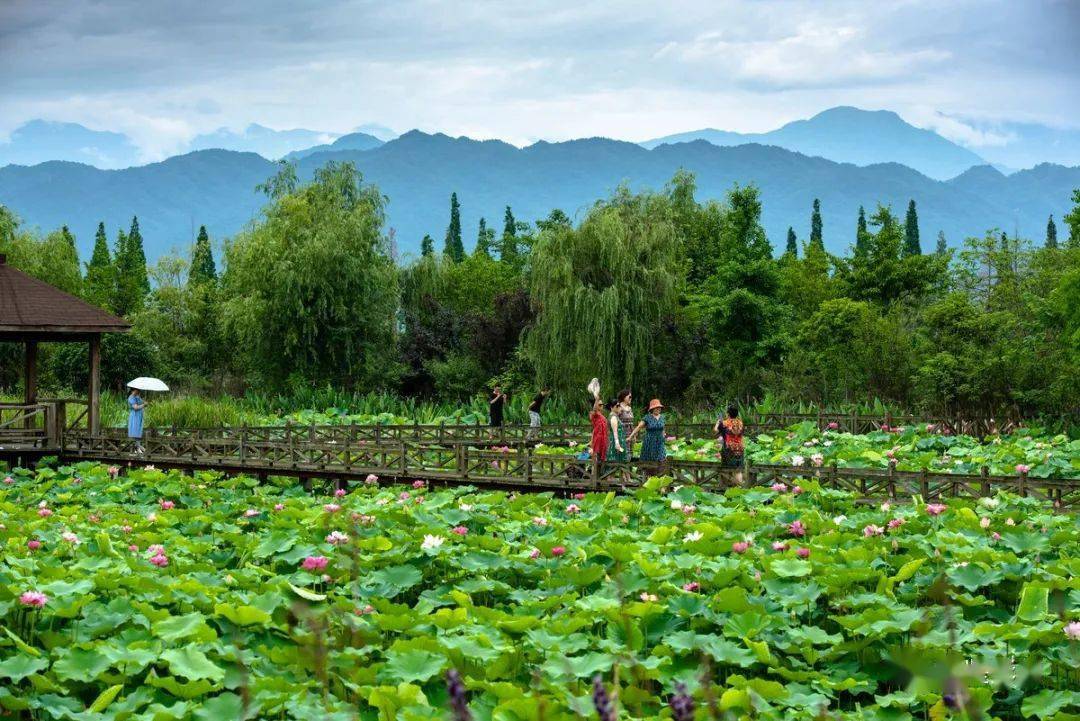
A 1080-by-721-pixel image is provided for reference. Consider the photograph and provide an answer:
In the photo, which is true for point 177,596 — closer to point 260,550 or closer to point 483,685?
point 260,550

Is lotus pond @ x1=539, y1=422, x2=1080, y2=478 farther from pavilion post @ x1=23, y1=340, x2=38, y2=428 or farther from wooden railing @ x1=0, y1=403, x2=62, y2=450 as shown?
pavilion post @ x1=23, y1=340, x2=38, y2=428

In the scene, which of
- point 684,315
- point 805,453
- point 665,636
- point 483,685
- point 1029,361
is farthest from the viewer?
point 684,315

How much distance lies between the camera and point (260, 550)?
9320mm

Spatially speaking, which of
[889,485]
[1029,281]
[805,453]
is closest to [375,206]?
[1029,281]

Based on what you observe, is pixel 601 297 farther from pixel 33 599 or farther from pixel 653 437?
pixel 33 599

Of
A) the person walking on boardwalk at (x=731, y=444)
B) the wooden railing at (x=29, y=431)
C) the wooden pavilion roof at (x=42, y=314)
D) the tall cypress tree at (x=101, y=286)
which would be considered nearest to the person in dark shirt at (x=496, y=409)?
the wooden pavilion roof at (x=42, y=314)

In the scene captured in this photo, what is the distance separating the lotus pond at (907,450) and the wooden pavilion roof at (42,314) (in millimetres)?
7690

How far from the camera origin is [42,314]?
63.6 feet

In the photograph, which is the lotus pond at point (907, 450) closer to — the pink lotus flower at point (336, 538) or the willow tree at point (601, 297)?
the willow tree at point (601, 297)

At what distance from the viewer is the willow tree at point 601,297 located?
28.4 metres

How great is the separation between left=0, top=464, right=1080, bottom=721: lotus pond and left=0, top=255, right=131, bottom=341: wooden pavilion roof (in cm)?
858

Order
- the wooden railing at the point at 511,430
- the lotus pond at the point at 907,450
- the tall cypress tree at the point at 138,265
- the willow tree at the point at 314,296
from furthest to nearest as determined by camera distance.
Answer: the tall cypress tree at the point at 138,265
the willow tree at the point at 314,296
the wooden railing at the point at 511,430
the lotus pond at the point at 907,450

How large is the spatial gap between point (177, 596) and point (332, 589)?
1254 mm

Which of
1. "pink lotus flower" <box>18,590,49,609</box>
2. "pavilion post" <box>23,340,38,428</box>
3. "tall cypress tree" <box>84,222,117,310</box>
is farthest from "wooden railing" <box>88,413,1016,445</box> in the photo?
"tall cypress tree" <box>84,222,117,310</box>
